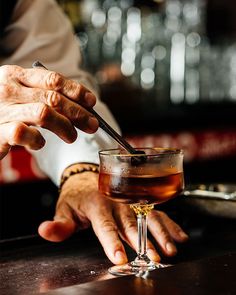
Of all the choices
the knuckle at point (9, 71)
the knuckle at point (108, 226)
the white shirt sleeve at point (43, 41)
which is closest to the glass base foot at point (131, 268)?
the knuckle at point (108, 226)

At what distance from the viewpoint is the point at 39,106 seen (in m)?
1.28

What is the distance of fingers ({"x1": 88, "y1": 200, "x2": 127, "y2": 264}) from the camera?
1358 mm

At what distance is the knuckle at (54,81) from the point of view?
1.31 metres

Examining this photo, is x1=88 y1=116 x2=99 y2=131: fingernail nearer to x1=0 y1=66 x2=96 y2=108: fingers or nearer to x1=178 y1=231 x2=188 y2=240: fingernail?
x1=0 y1=66 x2=96 y2=108: fingers

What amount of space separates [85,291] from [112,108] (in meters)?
3.58

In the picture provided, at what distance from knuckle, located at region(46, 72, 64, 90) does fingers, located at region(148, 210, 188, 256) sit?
0.38 m

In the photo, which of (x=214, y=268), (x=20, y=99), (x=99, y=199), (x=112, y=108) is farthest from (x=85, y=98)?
(x=112, y=108)

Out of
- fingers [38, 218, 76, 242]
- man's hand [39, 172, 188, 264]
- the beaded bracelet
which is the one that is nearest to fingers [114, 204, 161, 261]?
man's hand [39, 172, 188, 264]

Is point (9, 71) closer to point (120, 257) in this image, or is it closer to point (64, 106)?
point (64, 106)

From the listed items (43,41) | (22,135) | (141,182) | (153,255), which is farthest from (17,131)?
(43,41)

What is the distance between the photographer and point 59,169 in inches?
73.1

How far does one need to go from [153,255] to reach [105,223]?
0.44 ft

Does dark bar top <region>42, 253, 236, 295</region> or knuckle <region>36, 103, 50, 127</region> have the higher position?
knuckle <region>36, 103, 50, 127</region>

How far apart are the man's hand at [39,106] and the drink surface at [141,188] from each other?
114 millimetres
